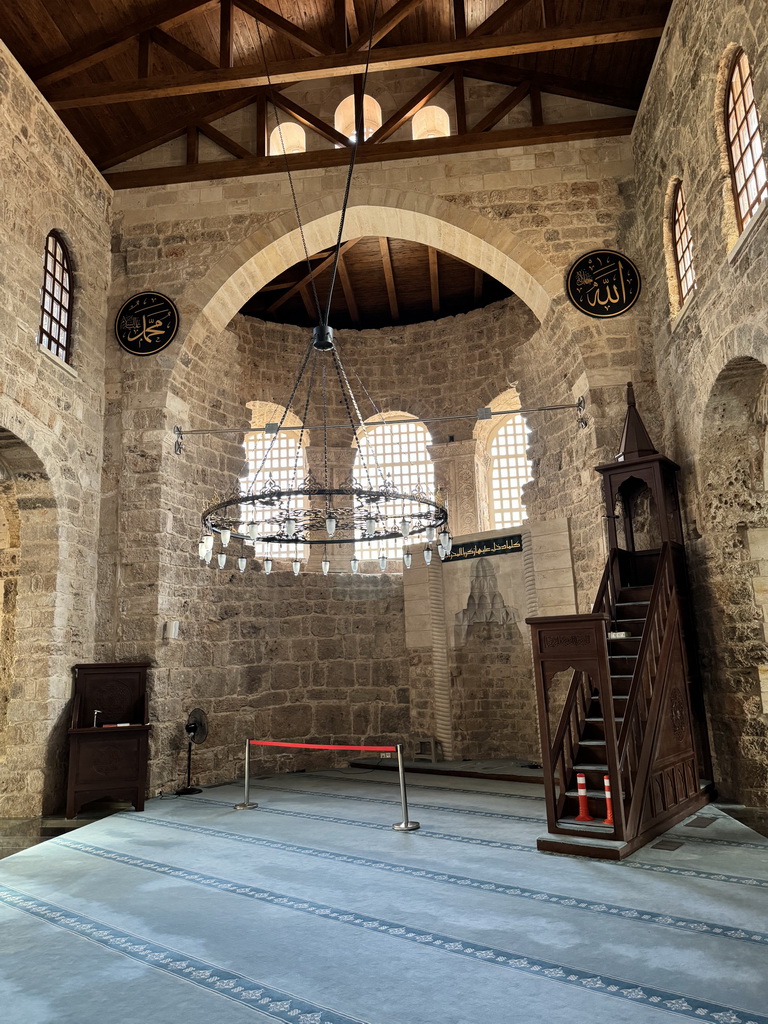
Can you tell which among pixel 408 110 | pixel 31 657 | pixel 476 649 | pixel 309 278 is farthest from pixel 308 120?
pixel 476 649

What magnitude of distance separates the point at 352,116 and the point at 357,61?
5.22 feet

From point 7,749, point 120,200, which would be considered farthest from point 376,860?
point 120,200

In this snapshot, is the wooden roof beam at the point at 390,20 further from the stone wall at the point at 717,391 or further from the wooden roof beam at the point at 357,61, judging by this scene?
the stone wall at the point at 717,391

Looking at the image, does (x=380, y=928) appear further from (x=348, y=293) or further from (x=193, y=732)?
(x=348, y=293)

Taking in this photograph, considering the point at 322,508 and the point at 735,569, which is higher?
the point at 322,508

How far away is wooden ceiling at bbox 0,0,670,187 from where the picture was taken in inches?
302

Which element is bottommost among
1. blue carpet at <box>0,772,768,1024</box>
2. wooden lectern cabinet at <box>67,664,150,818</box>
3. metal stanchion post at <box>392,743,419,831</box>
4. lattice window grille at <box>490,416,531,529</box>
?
blue carpet at <box>0,772,768,1024</box>

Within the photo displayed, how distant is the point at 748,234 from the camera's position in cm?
521

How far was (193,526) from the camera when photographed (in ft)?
30.1

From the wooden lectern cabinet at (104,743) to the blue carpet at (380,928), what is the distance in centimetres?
109

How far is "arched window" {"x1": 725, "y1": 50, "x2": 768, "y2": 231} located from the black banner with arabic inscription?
4.78 m

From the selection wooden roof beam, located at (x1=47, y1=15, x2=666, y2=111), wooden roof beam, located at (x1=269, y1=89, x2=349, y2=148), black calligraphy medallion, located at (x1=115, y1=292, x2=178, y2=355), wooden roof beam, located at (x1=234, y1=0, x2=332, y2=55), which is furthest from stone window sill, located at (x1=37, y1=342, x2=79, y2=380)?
wooden roof beam, located at (x1=234, y1=0, x2=332, y2=55)

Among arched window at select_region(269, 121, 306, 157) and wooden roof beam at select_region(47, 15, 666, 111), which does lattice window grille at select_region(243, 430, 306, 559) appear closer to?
arched window at select_region(269, 121, 306, 157)

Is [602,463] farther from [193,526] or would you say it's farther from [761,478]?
[193,526]
